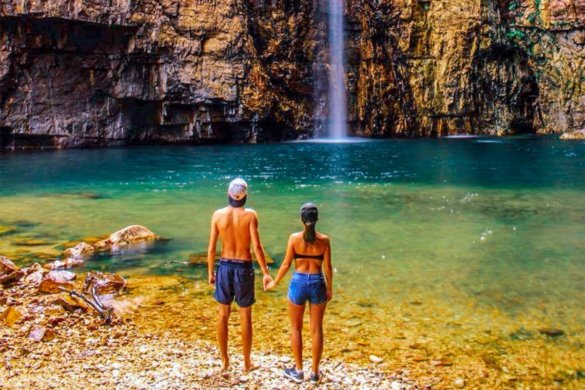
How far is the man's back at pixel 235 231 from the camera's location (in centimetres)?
620

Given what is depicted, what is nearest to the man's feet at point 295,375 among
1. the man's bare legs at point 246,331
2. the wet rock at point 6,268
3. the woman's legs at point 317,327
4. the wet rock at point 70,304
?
the woman's legs at point 317,327

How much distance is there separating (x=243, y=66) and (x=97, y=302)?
42.6 m

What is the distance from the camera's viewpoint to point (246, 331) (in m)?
6.38

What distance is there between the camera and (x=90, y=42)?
4497 centimetres

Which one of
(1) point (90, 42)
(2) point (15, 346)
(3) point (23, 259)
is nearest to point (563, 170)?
(3) point (23, 259)

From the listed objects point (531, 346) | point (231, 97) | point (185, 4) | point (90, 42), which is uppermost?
point (185, 4)

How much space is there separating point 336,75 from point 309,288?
51.8 metres

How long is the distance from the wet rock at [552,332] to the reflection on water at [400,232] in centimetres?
10

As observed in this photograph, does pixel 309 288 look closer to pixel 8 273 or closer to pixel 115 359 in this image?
pixel 115 359

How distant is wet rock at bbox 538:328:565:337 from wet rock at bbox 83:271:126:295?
7.09 m

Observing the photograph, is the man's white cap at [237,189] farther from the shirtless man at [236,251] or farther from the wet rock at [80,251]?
the wet rock at [80,251]

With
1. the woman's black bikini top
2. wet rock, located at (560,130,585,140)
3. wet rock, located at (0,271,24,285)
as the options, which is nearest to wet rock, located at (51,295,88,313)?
wet rock, located at (0,271,24,285)

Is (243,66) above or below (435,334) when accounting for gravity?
above

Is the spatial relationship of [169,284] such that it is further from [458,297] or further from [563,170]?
[563,170]
